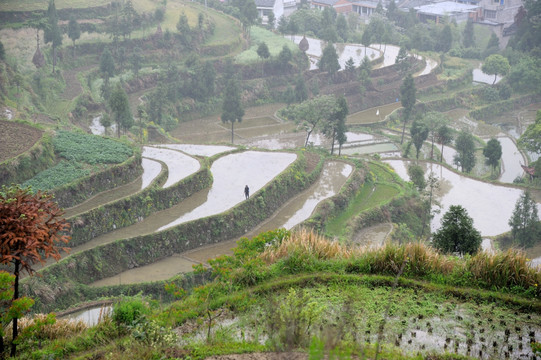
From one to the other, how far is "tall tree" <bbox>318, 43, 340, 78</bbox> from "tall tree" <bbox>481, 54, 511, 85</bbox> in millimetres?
14975

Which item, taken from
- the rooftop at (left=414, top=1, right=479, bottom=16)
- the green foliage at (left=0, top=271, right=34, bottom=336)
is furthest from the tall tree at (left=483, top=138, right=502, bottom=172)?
the rooftop at (left=414, top=1, right=479, bottom=16)

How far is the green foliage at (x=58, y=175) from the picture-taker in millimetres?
19594

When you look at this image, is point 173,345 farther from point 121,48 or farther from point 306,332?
point 121,48

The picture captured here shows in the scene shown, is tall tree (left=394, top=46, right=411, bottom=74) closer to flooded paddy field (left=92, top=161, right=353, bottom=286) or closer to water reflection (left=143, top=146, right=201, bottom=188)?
flooded paddy field (left=92, top=161, right=353, bottom=286)

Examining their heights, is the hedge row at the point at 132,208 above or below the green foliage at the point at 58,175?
below

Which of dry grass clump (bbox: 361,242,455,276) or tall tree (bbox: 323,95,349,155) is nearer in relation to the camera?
dry grass clump (bbox: 361,242,455,276)

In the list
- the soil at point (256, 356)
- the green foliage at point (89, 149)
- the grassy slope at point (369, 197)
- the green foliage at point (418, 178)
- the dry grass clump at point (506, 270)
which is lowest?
the grassy slope at point (369, 197)

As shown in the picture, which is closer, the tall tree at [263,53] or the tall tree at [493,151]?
the tall tree at [493,151]

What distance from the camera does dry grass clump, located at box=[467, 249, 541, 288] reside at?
1014 centimetres

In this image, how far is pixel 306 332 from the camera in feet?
26.7

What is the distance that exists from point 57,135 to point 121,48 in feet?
63.5

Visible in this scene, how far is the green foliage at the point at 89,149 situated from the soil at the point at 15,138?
89cm

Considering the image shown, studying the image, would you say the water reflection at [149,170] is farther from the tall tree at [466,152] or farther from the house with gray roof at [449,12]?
the house with gray roof at [449,12]

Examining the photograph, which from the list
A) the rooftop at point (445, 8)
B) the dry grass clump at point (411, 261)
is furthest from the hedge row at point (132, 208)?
the rooftop at point (445, 8)
